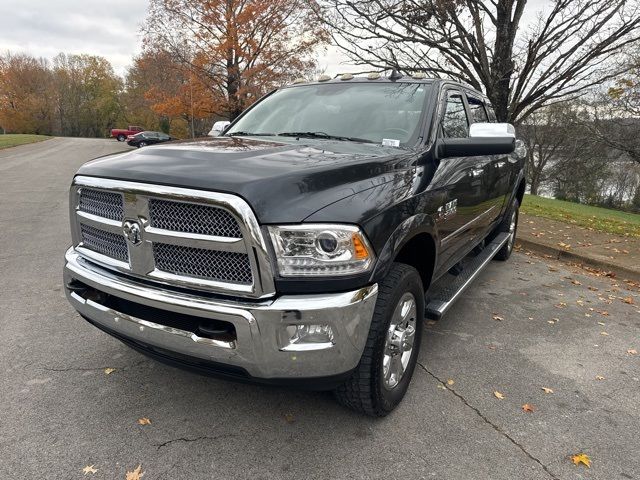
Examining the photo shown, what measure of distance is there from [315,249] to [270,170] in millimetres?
448

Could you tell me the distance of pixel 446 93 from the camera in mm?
3746

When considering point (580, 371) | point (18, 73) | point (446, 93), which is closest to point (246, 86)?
point (446, 93)

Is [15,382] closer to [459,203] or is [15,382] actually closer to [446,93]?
[459,203]

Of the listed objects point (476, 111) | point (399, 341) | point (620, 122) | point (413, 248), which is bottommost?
point (399, 341)

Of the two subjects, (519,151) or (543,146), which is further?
(543,146)

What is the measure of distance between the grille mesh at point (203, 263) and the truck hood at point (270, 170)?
0.84 feet

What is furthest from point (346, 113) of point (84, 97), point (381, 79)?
point (84, 97)

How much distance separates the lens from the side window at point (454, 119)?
3566 mm

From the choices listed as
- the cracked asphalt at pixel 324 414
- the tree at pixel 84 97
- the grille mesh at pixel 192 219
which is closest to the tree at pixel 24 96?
the tree at pixel 84 97

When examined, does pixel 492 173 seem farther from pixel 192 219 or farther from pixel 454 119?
pixel 192 219

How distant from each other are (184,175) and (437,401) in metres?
2.04

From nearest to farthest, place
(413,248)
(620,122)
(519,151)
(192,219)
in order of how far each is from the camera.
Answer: (192,219)
(413,248)
(519,151)
(620,122)

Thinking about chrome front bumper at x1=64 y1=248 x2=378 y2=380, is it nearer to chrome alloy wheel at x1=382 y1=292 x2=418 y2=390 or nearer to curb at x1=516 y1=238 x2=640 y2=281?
chrome alloy wheel at x1=382 y1=292 x2=418 y2=390

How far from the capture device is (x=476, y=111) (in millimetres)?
4711
